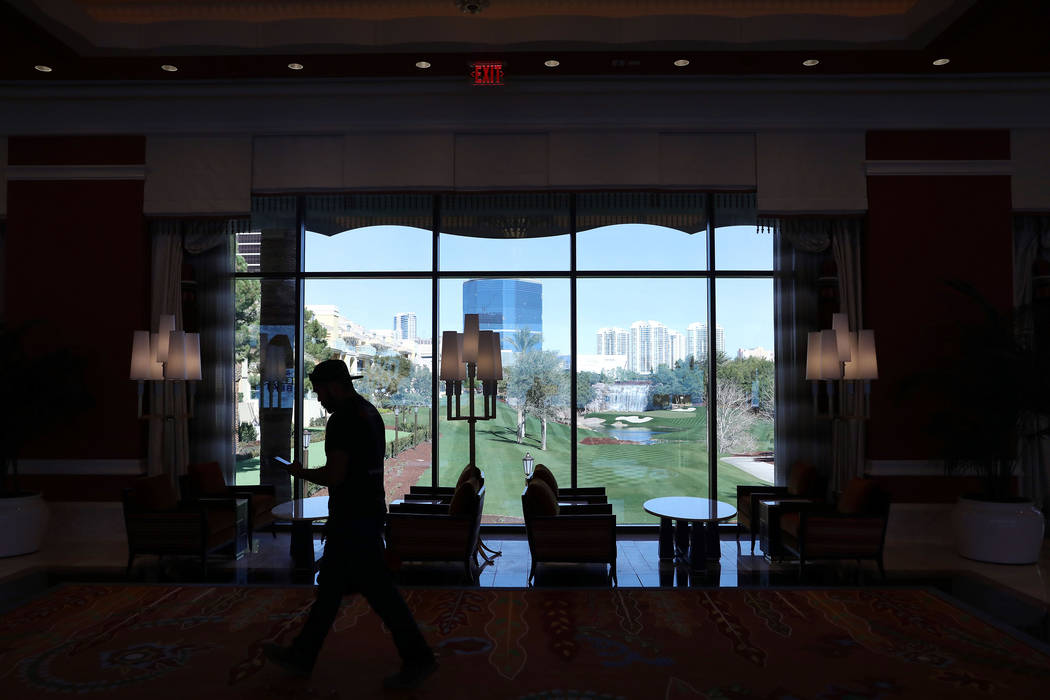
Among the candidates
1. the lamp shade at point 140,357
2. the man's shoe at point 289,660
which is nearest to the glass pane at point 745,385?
the man's shoe at point 289,660

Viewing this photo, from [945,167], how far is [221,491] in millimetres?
8007

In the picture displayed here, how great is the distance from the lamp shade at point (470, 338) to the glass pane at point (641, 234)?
6.25ft

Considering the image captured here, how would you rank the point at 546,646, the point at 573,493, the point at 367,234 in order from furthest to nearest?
1. the point at 367,234
2. the point at 573,493
3. the point at 546,646

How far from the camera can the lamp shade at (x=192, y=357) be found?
617 centimetres

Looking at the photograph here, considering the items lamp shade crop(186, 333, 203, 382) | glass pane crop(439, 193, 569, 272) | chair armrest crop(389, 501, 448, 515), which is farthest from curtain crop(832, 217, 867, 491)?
lamp shade crop(186, 333, 203, 382)

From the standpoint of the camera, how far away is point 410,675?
329cm

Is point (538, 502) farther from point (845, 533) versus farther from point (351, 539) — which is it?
point (845, 533)

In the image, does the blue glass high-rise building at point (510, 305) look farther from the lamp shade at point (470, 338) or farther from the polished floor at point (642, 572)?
the polished floor at point (642, 572)

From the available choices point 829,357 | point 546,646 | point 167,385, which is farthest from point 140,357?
point 829,357

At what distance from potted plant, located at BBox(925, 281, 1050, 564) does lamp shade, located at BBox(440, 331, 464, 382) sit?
4.30 m

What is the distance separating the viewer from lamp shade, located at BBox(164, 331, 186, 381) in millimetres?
6031

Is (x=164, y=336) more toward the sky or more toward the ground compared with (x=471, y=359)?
more toward the sky

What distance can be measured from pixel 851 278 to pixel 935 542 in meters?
2.74

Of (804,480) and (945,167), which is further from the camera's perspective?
(945,167)
